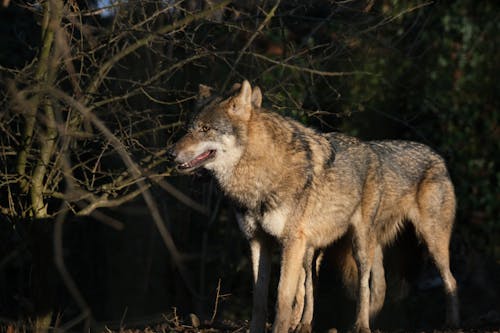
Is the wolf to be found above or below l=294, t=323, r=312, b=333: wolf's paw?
above

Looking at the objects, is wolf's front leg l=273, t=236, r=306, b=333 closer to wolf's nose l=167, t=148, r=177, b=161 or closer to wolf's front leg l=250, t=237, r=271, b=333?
wolf's front leg l=250, t=237, r=271, b=333

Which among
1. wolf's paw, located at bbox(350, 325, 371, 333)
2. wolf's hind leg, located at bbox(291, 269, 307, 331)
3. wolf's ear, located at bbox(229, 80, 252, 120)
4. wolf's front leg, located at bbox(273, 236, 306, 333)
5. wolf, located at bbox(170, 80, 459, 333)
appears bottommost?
wolf's paw, located at bbox(350, 325, 371, 333)

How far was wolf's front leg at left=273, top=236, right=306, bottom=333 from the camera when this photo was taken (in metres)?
5.94

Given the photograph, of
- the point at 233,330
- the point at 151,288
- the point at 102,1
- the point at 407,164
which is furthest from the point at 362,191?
the point at 151,288

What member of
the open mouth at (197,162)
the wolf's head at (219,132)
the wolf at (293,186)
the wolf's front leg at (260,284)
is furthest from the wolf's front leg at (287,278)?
the open mouth at (197,162)

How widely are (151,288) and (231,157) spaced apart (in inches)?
305

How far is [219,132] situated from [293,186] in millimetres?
746

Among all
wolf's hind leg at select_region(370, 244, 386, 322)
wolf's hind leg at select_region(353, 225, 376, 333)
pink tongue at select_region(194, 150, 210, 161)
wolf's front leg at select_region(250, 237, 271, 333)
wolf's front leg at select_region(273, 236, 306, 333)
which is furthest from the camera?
wolf's hind leg at select_region(370, 244, 386, 322)

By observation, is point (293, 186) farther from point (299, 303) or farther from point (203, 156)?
point (299, 303)

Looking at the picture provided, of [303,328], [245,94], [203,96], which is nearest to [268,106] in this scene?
[203,96]

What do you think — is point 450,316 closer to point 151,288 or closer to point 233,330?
point 233,330

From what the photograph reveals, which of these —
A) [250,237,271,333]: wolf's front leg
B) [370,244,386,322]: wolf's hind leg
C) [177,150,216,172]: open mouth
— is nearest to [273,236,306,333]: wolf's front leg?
[250,237,271,333]: wolf's front leg

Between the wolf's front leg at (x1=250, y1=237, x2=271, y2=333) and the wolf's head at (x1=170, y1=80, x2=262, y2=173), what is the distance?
2.63ft

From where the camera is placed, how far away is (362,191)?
22.3 ft
